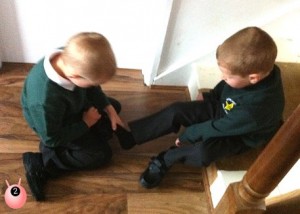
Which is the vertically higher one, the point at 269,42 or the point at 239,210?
the point at 269,42

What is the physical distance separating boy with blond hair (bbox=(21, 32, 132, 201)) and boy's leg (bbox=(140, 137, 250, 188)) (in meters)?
0.14

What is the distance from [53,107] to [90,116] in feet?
0.59

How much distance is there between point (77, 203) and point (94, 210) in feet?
0.19

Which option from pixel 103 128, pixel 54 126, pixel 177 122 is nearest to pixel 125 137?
pixel 103 128

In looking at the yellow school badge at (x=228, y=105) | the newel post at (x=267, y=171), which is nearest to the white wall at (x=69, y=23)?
the yellow school badge at (x=228, y=105)

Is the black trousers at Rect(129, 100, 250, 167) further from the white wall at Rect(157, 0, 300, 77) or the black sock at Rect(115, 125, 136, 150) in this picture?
the white wall at Rect(157, 0, 300, 77)

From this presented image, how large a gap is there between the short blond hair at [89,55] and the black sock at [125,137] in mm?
377

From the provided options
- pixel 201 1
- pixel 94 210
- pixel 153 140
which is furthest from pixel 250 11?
pixel 94 210

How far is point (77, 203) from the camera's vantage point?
122 centimetres

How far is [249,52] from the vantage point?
39.9 inches

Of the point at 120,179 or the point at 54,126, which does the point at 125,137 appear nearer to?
the point at 120,179

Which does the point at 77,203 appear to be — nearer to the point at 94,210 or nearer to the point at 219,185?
the point at 94,210

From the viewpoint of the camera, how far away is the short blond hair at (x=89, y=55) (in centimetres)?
93

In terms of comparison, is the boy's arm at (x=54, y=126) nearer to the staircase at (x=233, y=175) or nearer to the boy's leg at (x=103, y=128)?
the boy's leg at (x=103, y=128)
